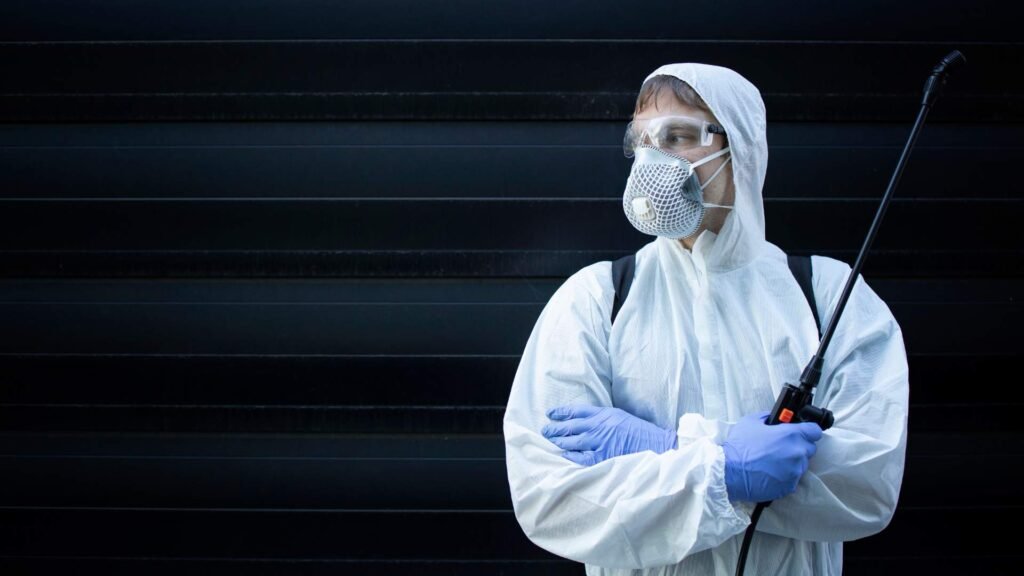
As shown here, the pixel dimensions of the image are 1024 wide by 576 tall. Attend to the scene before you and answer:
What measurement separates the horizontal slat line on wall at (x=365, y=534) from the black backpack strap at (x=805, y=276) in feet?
3.80

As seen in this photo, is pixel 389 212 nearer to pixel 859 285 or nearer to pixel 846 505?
pixel 859 285

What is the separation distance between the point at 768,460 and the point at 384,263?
143cm

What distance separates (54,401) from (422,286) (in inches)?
45.4

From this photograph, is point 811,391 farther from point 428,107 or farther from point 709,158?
point 428,107

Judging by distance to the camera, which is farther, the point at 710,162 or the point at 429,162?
the point at 429,162

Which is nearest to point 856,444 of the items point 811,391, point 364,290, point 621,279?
point 811,391

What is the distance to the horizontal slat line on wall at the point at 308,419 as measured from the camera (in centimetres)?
281

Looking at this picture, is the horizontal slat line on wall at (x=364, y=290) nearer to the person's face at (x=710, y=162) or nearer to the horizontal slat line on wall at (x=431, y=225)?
the horizontal slat line on wall at (x=431, y=225)

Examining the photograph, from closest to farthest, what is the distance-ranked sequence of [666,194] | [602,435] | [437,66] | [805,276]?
[602,435]
[666,194]
[805,276]
[437,66]

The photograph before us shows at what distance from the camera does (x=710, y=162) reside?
2.00 metres

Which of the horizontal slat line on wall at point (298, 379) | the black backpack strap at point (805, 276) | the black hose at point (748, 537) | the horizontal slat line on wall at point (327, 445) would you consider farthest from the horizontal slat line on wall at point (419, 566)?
the black backpack strap at point (805, 276)

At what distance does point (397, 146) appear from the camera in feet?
9.25

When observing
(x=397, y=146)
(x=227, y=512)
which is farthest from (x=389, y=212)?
(x=227, y=512)

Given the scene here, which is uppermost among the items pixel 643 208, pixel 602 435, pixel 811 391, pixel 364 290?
pixel 643 208
